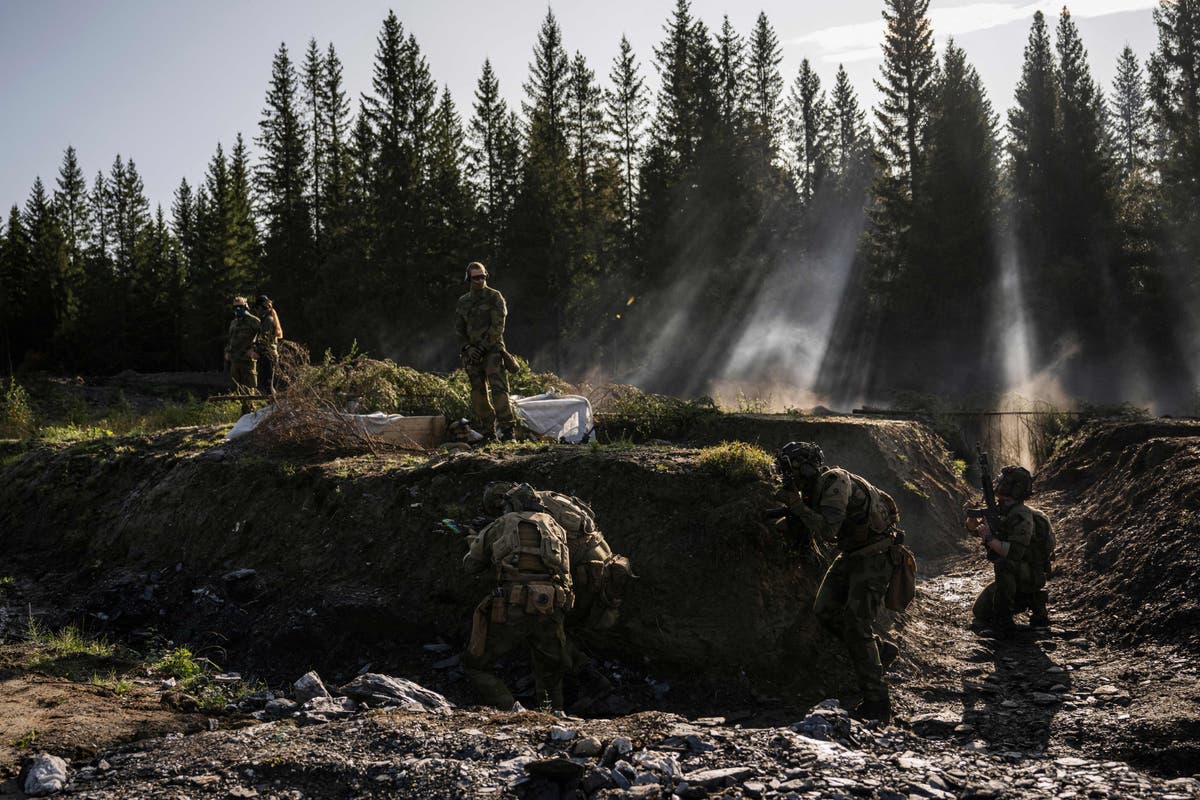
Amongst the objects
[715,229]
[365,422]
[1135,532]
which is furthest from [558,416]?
[715,229]

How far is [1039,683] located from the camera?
7398 millimetres

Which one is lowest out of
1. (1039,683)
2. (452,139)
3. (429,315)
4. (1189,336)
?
(1039,683)

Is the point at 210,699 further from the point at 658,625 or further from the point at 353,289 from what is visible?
the point at 353,289

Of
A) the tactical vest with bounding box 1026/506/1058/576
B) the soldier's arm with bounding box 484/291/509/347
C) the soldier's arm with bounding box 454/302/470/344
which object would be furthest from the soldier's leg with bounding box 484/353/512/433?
the tactical vest with bounding box 1026/506/1058/576

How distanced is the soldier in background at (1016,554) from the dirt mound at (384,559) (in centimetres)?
201

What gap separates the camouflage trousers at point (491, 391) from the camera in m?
11.7

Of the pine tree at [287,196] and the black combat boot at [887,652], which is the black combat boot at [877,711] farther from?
the pine tree at [287,196]

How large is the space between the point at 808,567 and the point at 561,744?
12.1 ft

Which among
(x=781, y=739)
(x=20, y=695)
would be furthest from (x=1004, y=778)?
(x=20, y=695)

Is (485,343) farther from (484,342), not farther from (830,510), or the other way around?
(830,510)

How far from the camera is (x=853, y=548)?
7312 mm

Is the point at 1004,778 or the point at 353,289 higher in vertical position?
the point at 353,289

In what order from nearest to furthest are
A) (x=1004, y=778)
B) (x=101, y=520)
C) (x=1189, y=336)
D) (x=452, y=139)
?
(x=1004, y=778) → (x=101, y=520) → (x=1189, y=336) → (x=452, y=139)

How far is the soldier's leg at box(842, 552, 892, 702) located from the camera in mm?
6891
